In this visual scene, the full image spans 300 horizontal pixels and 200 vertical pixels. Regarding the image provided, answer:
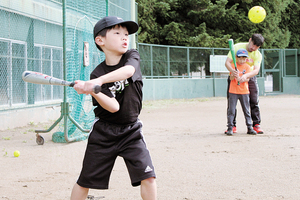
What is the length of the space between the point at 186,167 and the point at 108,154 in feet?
7.16

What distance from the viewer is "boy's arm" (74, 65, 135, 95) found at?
2277mm

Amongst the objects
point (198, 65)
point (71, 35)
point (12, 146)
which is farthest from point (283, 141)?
point (198, 65)

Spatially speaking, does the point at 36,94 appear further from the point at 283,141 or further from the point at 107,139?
the point at 107,139

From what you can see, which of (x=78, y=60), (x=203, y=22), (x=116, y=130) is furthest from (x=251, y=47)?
(x=203, y=22)

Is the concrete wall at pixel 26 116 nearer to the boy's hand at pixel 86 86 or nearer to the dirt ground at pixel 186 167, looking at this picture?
the dirt ground at pixel 186 167

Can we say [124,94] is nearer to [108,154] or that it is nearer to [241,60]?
[108,154]

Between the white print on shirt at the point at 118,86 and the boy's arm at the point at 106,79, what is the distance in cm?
14

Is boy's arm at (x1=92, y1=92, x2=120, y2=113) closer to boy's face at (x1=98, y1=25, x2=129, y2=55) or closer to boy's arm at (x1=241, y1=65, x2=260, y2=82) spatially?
boy's face at (x1=98, y1=25, x2=129, y2=55)

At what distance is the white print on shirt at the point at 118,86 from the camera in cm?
268

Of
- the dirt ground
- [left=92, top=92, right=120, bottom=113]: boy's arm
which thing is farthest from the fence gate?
[left=92, top=92, right=120, bottom=113]: boy's arm

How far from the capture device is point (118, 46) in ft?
8.96

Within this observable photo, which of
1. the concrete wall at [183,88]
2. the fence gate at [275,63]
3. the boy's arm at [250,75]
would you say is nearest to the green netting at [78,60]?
the boy's arm at [250,75]

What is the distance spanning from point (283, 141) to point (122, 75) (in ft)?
15.7

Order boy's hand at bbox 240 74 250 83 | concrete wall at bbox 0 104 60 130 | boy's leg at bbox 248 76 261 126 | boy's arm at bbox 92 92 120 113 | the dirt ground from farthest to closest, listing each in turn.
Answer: concrete wall at bbox 0 104 60 130, boy's leg at bbox 248 76 261 126, boy's hand at bbox 240 74 250 83, the dirt ground, boy's arm at bbox 92 92 120 113
